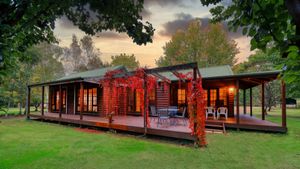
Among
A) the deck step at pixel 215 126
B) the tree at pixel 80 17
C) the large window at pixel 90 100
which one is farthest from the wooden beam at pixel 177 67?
the large window at pixel 90 100

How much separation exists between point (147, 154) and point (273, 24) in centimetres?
564

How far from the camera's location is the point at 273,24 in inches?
57.1

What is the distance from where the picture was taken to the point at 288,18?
4.84ft

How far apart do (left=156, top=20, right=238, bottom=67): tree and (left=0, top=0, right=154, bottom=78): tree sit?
30.8 meters

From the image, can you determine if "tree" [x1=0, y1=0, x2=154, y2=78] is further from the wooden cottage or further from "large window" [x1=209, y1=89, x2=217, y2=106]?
"large window" [x1=209, y1=89, x2=217, y2=106]

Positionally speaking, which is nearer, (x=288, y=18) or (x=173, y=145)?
(x=288, y=18)

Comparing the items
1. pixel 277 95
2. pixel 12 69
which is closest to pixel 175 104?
pixel 12 69

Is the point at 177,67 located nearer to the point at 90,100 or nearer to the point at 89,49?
the point at 90,100

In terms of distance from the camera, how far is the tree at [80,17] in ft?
7.72

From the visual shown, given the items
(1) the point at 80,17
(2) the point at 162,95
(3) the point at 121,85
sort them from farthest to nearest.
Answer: (3) the point at 121,85
(2) the point at 162,95
(1) the point at 80,17

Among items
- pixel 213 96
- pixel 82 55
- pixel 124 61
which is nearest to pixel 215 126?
pixel 213 96

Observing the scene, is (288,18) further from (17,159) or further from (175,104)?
(175,104)

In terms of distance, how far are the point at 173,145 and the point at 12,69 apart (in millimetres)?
6163

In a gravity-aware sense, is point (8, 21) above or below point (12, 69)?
above
